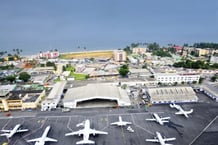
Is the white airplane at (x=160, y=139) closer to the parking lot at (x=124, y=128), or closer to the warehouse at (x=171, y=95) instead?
the parking lot at (x=124, y=128)

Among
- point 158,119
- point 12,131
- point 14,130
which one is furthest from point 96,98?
point 12,131

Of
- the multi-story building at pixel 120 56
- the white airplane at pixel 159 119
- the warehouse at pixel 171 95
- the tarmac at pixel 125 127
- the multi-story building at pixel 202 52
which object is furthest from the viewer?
the multi-story building at pixel 202 52

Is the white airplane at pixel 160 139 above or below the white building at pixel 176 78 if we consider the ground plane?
below

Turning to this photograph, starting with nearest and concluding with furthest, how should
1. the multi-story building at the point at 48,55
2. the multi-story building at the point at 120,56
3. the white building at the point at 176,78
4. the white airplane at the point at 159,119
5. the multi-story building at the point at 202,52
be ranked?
1. the white airplane at the point at 159,119
2. the white building at the point at 176,78
3. the multi-story building at the point at 120,56
4. the multi-story building at the point at 202,52
5. the multi-story building at the point at 48,55

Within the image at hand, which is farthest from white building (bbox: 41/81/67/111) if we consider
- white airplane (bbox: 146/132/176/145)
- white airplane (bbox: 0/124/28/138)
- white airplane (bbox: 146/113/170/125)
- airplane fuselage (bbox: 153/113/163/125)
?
white airplane (bbox: 146/132/176/145)

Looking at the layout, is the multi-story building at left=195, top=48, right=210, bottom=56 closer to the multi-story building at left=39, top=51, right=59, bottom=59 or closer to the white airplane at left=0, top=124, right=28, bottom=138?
the multi-story building at left=39, top=51, right=59, bottom=59

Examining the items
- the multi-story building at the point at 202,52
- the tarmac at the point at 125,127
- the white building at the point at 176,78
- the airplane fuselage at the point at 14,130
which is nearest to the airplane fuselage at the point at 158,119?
the tarmac at the point at 125,127

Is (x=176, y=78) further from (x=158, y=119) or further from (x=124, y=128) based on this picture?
(x=124, y=128)

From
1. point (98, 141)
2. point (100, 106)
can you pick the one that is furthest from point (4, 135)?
point (100, 106)
